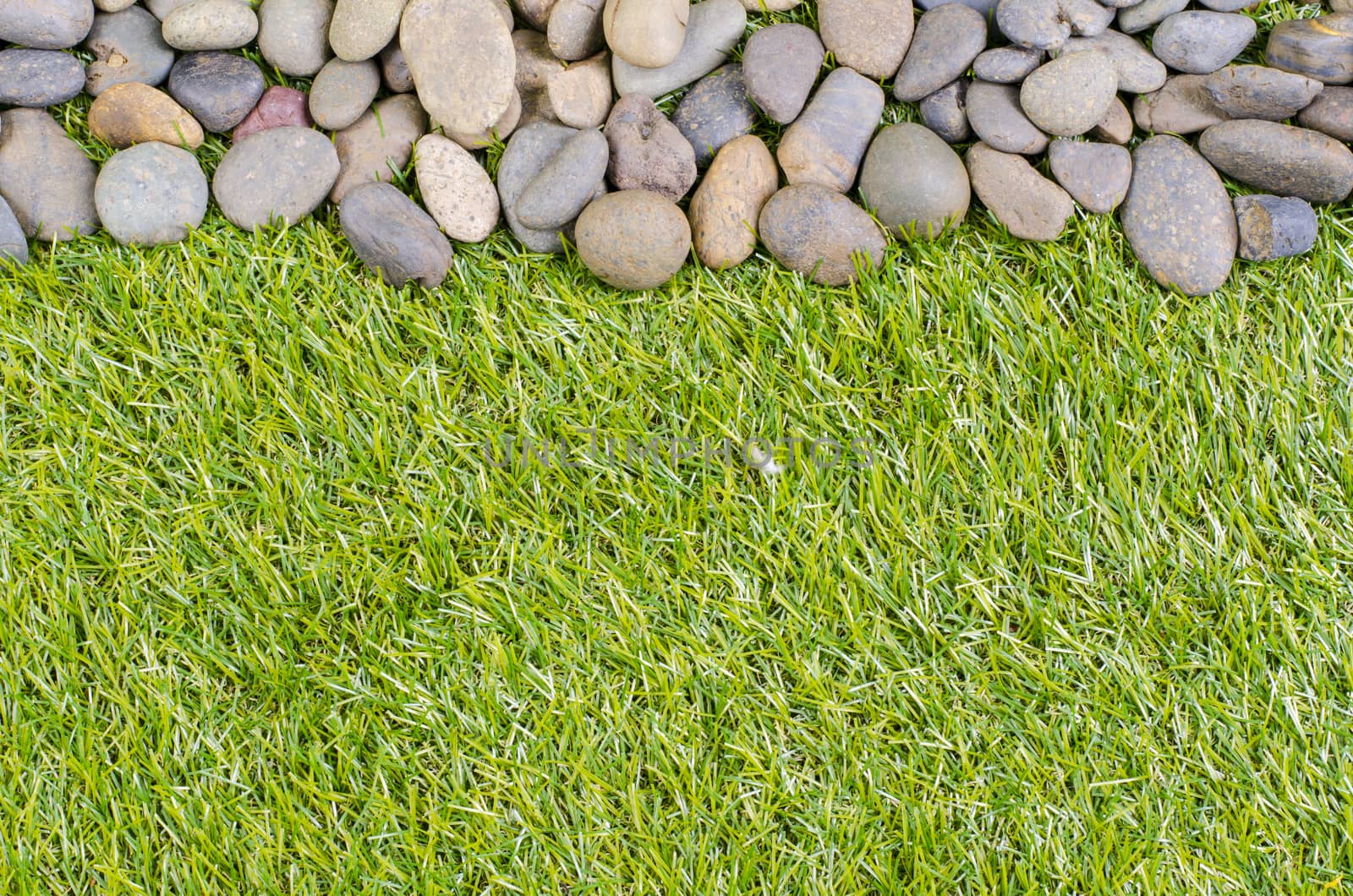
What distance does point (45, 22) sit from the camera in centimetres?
206

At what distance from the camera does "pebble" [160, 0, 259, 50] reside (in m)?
2.09

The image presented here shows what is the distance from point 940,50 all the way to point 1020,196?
0.35m

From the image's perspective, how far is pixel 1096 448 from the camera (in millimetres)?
1987

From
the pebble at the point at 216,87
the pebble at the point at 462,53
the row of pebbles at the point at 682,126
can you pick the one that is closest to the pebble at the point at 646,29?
the row of pebbles at the point at 682,126

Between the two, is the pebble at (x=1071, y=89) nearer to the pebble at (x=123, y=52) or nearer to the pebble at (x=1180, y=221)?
the pebble at (x=1180, y=221)

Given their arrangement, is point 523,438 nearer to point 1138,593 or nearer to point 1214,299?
point 1138,593

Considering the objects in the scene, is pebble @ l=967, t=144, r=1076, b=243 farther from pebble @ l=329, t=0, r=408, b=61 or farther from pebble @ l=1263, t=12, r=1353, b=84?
pebble @ l=329, t=0, r=408, b=61

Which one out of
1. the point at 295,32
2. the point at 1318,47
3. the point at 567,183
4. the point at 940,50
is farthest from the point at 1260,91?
the point at 295,32

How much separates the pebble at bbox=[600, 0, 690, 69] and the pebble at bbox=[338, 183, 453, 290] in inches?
21.4

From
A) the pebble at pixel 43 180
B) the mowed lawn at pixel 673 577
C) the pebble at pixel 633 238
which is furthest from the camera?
the pebble at pixel 43 180

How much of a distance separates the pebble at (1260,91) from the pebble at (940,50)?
51 centimetres

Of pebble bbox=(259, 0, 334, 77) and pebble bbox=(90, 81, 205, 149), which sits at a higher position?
pebble bbox=(259, 0, 334, 77)

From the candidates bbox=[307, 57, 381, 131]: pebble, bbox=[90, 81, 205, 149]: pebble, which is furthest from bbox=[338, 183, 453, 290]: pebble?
bbox=[90, 81, 205, 149]: pebble

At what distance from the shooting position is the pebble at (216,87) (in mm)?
2131
